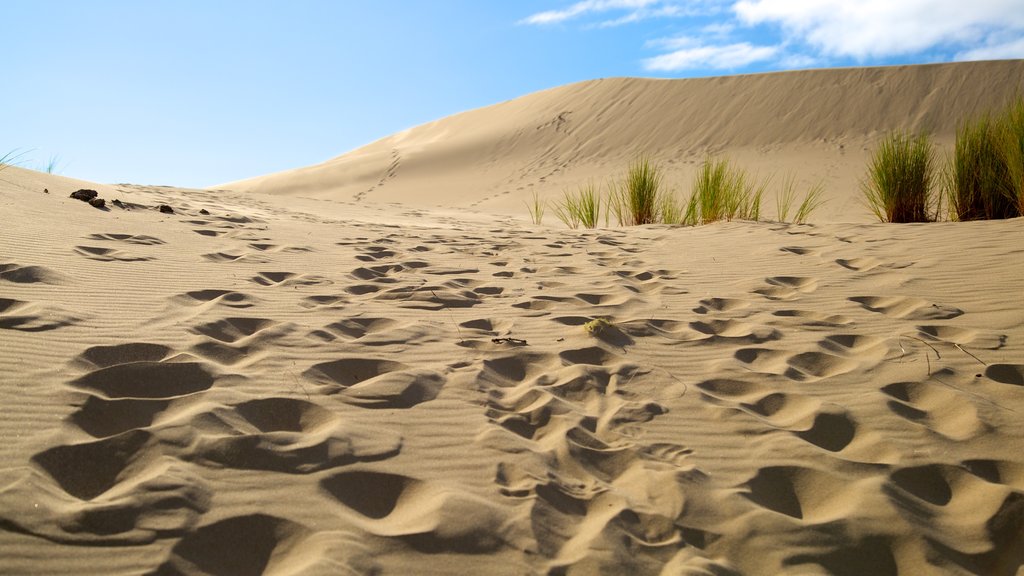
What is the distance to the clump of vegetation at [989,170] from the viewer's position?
18.0ft

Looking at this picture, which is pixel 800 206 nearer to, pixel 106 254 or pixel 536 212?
pixel 536 212

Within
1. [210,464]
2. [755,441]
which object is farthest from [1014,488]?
[210,464]

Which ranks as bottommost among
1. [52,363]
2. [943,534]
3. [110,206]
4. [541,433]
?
[943,534]

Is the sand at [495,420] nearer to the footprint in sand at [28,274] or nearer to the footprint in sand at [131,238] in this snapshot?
the footprint in sand at [28,274]

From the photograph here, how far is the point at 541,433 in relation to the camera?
2.04 metres

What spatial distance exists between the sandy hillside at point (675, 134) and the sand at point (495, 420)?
14.1 metres

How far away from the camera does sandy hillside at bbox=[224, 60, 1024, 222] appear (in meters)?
19.8

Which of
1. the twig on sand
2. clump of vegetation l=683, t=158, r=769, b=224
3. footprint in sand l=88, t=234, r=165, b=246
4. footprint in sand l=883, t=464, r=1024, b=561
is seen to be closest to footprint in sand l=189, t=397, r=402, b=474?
the twig on sand

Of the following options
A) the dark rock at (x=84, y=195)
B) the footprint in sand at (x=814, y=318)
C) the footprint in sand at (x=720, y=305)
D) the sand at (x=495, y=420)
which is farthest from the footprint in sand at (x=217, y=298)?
the dark rock at (x=84, y=195)

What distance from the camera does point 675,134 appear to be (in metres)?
22.4

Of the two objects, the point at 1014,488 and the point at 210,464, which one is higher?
the point at 210,464

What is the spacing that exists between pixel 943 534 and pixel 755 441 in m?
0.50

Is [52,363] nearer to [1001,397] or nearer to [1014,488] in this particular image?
[1014,488]

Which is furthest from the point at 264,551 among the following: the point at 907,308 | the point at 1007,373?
the point at 907,308
